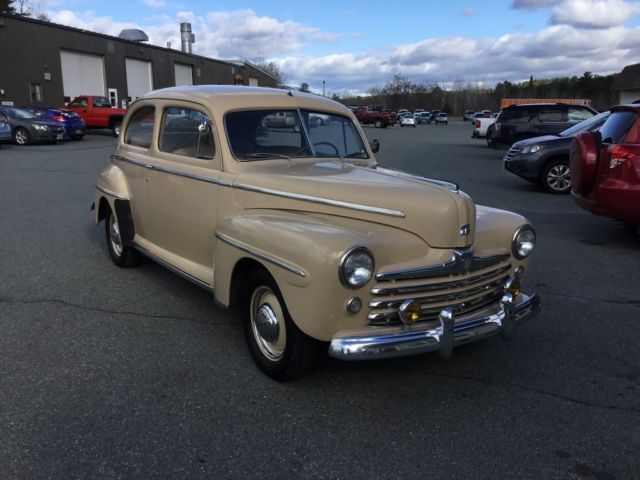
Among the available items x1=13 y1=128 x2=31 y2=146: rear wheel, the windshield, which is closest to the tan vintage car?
the windshield

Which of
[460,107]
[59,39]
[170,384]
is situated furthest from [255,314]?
[460,107]

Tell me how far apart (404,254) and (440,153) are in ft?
60.1

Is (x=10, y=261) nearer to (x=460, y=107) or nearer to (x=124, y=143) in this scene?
(x=124, y=143)

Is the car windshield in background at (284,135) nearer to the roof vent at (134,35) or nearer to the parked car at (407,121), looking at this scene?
the roof vent at (134,35)

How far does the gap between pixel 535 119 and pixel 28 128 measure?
17.3 metres

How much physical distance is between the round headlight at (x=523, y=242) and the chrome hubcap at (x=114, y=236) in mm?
3815

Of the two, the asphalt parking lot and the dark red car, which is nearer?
the asphalt parking lot

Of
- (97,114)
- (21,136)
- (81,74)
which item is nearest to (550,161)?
(21,136)

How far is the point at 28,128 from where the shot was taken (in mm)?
19578

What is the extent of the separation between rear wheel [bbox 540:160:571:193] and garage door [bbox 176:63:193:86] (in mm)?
37651

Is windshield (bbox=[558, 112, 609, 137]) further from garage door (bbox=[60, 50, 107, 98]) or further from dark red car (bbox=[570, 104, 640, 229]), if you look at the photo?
garage door (bbox=[60, 50, 107, 98])

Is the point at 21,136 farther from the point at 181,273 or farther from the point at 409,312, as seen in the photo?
the point at 409,312

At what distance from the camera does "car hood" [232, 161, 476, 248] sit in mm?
3266

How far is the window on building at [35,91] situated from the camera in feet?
96.4
